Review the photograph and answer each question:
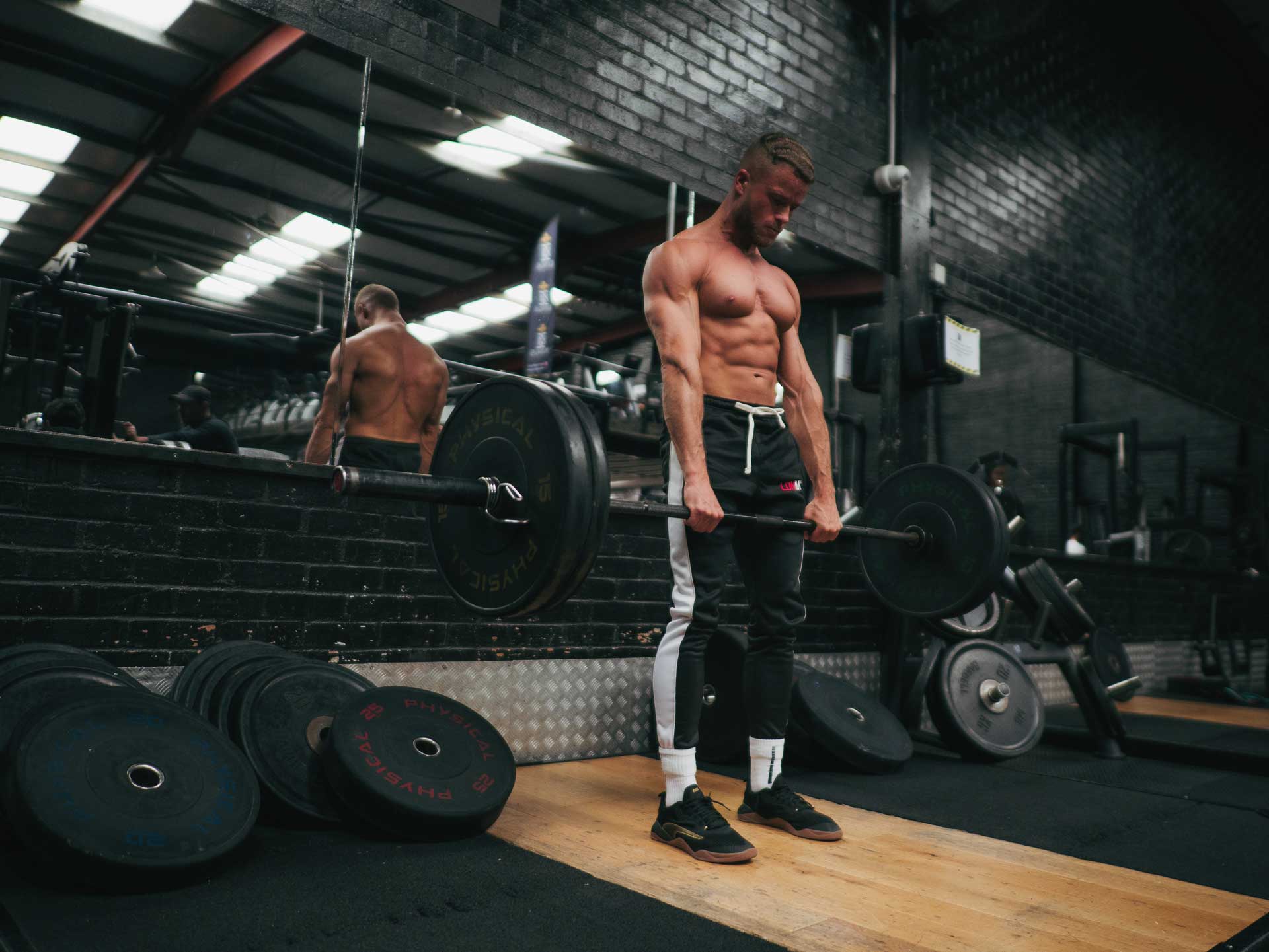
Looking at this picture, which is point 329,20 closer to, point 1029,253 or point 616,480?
point 616,480

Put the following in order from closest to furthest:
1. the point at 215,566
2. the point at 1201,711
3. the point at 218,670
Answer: the point at 218,670 < the point at 215,566 < the point at 1201,711

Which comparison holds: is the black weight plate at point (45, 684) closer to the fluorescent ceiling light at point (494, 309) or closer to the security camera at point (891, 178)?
the fluorescent ceiling light at point (494, 309)

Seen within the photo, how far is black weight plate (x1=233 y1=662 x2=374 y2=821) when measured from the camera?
200 centimetres

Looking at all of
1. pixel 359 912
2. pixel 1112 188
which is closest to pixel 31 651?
pixel 359 912

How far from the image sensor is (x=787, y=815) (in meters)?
2.19

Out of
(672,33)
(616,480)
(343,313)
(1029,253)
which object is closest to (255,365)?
(343,313)

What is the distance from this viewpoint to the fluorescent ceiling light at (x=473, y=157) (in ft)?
9.70

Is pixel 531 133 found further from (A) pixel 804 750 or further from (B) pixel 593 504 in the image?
(A) pixel 804 750

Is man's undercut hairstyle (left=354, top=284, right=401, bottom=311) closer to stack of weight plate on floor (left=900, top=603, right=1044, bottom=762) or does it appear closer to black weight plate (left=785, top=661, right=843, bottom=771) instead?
black weight plate (left=785, top=661, right=843, bottom=771)

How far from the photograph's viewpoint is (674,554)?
7.04 feet

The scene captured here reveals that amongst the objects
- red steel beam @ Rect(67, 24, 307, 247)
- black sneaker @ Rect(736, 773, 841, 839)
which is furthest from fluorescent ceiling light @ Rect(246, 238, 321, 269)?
black sneaker @ Rect(736, 773, 841, 839)

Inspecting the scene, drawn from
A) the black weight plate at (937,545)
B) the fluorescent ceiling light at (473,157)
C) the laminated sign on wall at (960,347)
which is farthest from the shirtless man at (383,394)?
the laminated sign on wall at (960,347)

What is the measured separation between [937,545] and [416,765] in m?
1.50

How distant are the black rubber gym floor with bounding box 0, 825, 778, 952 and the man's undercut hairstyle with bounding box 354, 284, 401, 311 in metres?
1.54
